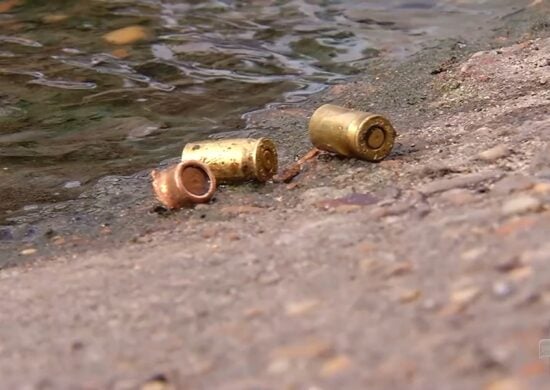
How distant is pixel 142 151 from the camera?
13.2 ft

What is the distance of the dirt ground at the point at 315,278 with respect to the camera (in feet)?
5.78

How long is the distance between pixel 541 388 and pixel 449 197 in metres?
1.06

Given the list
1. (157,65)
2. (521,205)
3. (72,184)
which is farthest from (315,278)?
(157,65)

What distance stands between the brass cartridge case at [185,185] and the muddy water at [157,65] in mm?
648

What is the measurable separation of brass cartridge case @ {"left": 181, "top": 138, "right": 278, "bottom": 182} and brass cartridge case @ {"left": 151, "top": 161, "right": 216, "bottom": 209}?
0.08 metres

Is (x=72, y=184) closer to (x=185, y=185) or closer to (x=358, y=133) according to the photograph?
(x=185, y=185)

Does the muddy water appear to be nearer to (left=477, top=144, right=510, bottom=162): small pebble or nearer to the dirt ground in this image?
the dirt ground

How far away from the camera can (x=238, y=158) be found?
126 inches

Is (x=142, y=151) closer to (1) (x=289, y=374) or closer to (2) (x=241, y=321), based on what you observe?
(2) (x=241, y=321)

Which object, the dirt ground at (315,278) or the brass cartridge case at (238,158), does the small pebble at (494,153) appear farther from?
the brass cartridge case at (238,158)

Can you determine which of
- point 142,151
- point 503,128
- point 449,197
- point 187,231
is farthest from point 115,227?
point 503,128

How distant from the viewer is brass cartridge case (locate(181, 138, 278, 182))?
3191 millimetres

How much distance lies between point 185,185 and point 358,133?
2.04ft

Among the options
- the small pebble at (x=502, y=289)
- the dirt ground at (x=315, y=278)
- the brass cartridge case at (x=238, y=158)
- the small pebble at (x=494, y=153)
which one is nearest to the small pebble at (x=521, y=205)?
the dirt ground at (x=315, y=278)
